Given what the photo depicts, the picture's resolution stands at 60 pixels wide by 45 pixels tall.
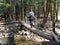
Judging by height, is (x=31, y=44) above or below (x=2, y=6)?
below

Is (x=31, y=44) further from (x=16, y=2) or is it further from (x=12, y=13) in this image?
(x=12, y=13)

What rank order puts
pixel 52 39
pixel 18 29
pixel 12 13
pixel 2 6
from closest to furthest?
pixel 52 39 → pixel 18 29 → pixel 2 6 → pixel 12 13

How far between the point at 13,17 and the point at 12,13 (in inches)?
35.9

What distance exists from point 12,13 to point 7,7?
11.0 ft

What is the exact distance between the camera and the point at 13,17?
40469mm

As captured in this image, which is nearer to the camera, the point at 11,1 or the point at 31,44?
the point at 31,44

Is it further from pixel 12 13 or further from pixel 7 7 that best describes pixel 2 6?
pixel 12 13

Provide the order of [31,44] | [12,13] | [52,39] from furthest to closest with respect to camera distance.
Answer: [12,13]
[31,44]
[52,39]

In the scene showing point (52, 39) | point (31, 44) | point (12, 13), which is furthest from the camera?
point (12, 13)

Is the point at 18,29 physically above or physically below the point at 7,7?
below

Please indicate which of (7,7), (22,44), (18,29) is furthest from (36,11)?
(22,44)

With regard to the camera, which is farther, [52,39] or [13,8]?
[13,8]

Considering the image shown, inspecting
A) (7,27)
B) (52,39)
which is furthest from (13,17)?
(52,39)

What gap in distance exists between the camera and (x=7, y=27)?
28781mm
